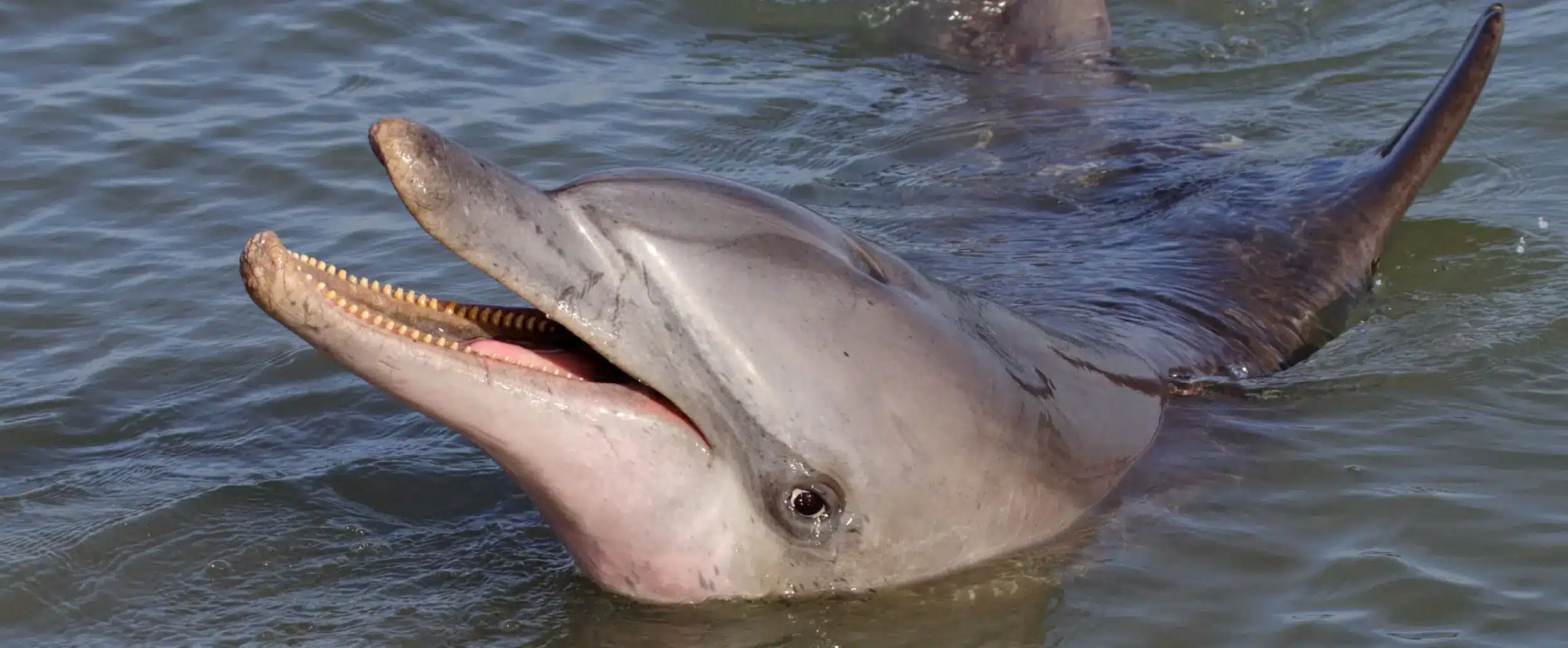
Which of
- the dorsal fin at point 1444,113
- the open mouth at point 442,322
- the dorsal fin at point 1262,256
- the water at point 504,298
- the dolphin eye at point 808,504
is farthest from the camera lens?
the dorsal fin at point 1444,113

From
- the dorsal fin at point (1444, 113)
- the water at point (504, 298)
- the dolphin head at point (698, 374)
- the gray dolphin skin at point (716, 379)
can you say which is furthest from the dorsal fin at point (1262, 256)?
the dolphin head at point (698, 374)

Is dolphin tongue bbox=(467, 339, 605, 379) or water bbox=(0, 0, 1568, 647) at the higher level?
dolphin tongue bbox=(467, 339, 605, 379)

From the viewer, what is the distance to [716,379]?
505cm

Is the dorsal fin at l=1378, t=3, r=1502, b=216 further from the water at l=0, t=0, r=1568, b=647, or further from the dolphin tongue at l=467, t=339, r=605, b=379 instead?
the dolphin tongue at l=467, t=339, r=605, b=379

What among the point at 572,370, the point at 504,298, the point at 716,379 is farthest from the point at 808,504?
the point at 504,298

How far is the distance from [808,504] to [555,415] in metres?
0.87

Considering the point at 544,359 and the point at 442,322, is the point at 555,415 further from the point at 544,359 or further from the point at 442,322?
the point at 442,322

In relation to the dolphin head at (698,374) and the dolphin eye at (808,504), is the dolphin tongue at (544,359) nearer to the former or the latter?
the dolphin head at (698,374)

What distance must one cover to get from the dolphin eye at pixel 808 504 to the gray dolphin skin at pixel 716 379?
12mm

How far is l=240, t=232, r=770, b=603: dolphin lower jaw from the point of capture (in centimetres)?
469

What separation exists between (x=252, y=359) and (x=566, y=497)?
3.68 metres

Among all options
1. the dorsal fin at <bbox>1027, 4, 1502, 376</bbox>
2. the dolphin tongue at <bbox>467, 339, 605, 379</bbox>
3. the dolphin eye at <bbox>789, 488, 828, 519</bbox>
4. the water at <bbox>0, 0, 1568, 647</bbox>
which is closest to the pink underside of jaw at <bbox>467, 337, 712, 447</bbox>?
the dolphin tongue at <bbox>467, 339, 605, 379</bbox>

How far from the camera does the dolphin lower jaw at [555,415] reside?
469 centimetres

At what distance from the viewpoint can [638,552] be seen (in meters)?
5.38
